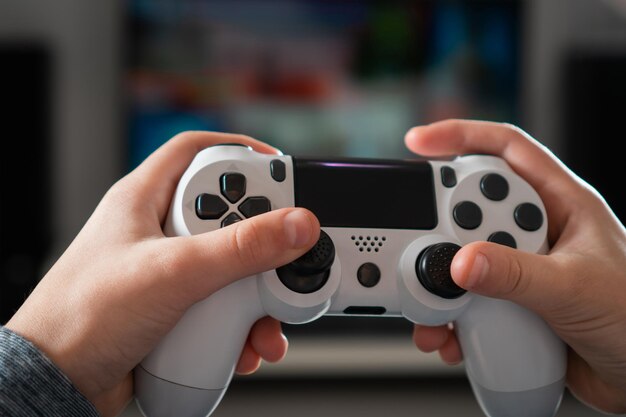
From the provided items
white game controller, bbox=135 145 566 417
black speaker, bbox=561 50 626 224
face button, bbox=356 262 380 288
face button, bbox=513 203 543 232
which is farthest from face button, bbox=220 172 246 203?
black speaker, bbox=561 50 626 224

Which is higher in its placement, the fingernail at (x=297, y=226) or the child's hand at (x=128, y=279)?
the fingernail at (x=297, y=226)

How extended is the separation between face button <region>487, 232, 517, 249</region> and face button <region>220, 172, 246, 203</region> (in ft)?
0.69

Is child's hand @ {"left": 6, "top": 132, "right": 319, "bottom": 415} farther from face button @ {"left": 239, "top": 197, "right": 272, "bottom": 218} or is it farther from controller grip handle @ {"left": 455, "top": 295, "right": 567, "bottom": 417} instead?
controller grip handle @ {"left": 455, "top": 295, "right": 567, "bottom": 417}

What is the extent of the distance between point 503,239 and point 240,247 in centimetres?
23

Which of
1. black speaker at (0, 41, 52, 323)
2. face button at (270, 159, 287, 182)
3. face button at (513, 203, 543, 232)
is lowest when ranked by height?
black speaker at (0, 41, 52, 323)

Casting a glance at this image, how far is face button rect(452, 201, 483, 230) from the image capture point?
2.06 ft

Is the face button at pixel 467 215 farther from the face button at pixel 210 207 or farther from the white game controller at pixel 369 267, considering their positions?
the face button at pixel 210 207

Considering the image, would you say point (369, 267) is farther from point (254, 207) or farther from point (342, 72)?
point (342, 72)

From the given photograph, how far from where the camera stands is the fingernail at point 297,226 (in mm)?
518

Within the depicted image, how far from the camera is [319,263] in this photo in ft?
1.82

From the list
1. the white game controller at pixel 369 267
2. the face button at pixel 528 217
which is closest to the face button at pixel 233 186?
the white game controller at pixel 369 267

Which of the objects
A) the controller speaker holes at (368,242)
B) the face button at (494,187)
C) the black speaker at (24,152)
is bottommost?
the black speaker at (24,152)

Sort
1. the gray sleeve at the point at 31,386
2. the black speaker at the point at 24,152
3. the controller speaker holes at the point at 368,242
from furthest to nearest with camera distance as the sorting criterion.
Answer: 1. the black speaker at the point at 24,152
2. the controller speaker holes at the point at 368,242
3. the gray sleeve at the point at 31,386

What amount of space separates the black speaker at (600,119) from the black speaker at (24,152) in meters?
1.67
